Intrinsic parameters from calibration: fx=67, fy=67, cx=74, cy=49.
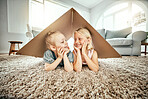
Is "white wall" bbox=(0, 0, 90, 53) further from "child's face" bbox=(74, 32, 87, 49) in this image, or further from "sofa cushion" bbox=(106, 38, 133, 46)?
"sofa cushion" bbox=(106, 38, 133, 46)

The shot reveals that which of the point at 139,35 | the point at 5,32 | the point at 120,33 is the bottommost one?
the point at 139,35

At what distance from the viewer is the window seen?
2.80 m

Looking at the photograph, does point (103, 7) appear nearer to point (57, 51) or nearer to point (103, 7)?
point (103, 7)

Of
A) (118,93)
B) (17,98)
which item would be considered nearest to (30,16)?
(17,98)

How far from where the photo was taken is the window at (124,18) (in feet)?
9.19

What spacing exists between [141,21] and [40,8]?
4.18 metres

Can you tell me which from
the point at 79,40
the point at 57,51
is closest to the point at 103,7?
the point at 79,40

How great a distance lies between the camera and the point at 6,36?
7.54 ft

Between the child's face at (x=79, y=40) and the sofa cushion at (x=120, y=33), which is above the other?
the sofa cushion at (x=120, y=33)

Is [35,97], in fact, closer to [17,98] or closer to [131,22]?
[17,98]

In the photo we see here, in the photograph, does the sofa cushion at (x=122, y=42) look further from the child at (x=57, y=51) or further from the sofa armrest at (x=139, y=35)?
the child at (x=57, y=51)

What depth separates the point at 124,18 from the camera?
11.3 ft

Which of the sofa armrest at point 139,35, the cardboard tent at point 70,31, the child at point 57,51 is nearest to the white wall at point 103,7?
the sofa armrest at point 139,35

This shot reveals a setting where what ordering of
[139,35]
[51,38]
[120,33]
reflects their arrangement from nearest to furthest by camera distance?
[51,38] → [139,35] → [120,33]
